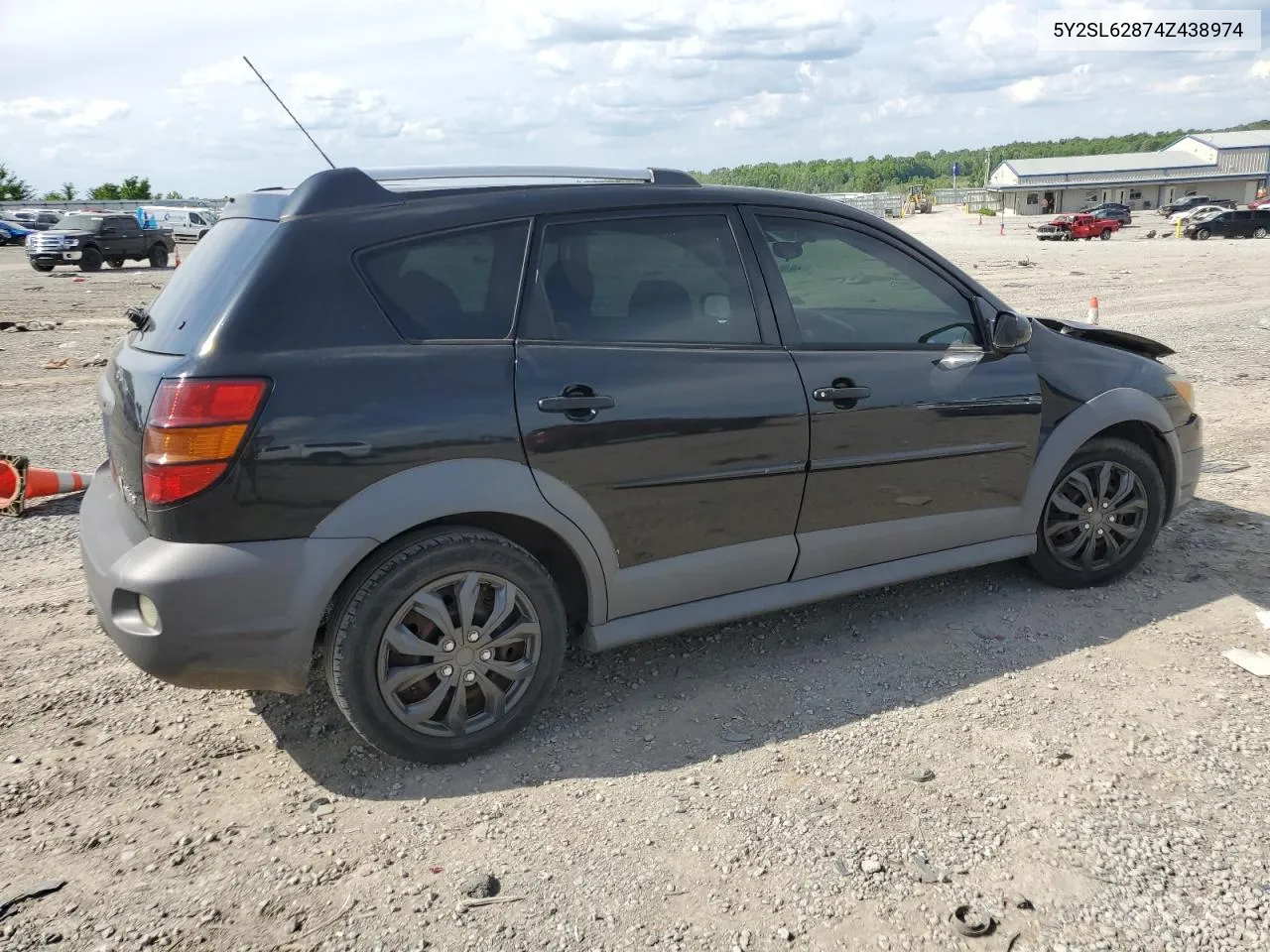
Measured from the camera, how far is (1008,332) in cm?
425

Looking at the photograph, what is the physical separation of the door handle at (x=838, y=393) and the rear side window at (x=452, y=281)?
1.24 metres

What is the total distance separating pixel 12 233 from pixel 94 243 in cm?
2027

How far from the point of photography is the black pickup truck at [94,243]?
28266 mm

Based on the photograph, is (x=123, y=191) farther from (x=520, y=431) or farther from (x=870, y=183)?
(x=870, y=183)

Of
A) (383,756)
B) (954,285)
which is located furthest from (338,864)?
(954,285)

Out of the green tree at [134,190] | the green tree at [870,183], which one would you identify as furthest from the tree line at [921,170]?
the green tree at [134,190]

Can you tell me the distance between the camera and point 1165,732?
3562 mm

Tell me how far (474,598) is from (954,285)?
2493 millimetres

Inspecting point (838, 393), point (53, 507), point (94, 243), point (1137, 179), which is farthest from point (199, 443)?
point (1137, 179)

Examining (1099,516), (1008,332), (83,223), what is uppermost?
(83,223)

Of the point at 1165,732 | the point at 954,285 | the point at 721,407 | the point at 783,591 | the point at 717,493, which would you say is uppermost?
A: the point at 954,285

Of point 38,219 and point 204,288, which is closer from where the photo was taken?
point 204,288

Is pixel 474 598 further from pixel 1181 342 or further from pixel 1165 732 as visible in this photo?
pixel 1181 342

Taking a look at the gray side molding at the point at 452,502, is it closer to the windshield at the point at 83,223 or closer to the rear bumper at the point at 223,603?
the rear bumper at the point at 223,603
